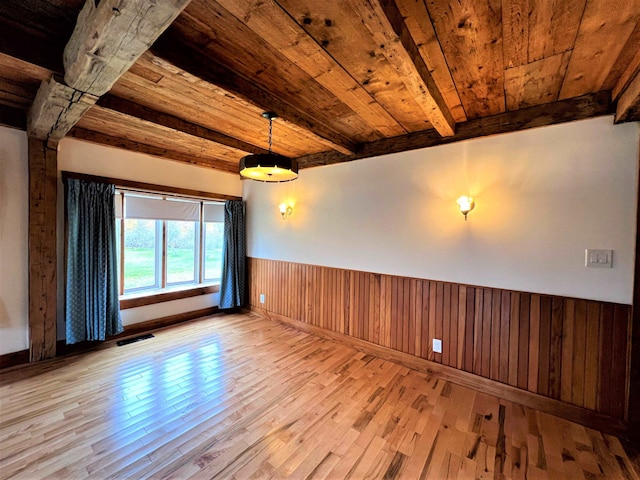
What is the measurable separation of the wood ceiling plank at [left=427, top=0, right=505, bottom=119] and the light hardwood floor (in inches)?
104

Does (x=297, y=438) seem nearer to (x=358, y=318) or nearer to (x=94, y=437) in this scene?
(x=94, y=437)

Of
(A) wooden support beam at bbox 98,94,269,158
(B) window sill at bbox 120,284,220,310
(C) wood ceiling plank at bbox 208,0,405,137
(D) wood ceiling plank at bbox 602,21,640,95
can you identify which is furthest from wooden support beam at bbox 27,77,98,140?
(D) wood ceiling plank at bbox 602,21,640,95

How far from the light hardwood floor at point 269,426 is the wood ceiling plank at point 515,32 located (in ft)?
8.63

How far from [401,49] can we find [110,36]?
146 cm

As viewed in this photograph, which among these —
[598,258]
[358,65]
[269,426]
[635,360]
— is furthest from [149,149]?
[635,360]

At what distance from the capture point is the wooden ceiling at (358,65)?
1.38m

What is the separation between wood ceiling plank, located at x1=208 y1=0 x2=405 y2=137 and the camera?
53.6 inches

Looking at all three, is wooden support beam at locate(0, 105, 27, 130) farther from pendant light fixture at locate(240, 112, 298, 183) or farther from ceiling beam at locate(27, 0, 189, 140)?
pendant light fixture at locate(240, 112, 298, 183)

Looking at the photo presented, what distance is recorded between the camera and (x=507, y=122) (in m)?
2.47

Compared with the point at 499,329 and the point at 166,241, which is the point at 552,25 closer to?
the point at 499,329

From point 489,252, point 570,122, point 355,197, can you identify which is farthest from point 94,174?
point 570,122

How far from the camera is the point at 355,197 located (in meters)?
3.49

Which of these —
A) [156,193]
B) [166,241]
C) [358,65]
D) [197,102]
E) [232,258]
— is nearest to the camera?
[358,65]

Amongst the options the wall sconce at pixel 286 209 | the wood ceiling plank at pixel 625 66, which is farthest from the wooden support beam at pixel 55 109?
the wood ceiling plank at pixel 625 66
